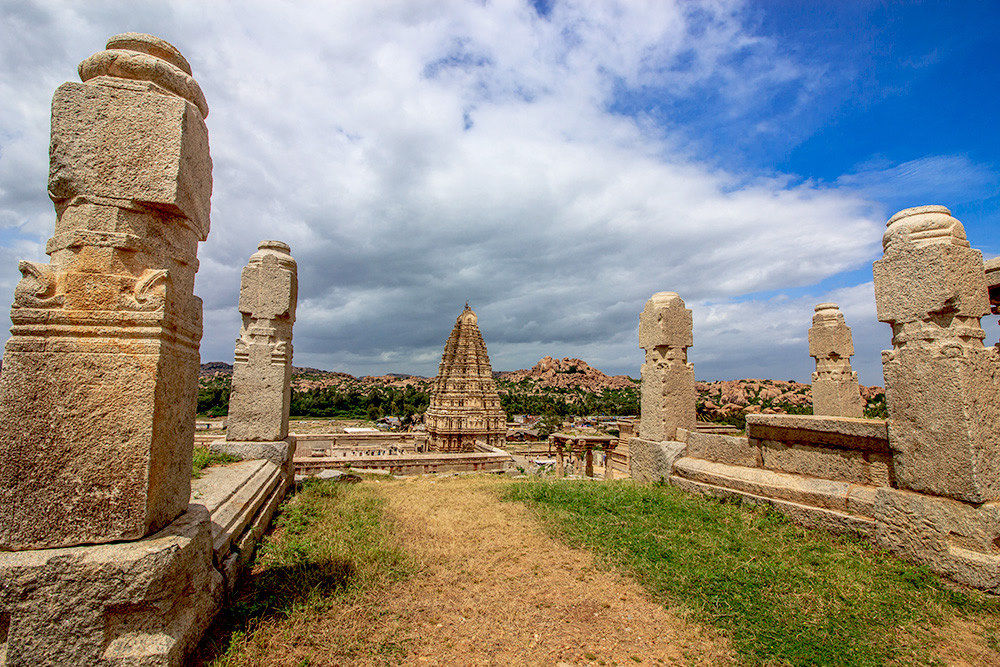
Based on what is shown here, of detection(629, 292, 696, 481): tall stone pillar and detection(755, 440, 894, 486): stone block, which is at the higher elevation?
detection(629, 292, 696, 481): tall stone pillar

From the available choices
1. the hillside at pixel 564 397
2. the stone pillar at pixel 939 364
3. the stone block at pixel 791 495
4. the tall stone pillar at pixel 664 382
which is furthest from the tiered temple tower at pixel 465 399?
the stone pillar at pixel 939 364

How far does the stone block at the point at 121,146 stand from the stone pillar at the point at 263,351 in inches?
169

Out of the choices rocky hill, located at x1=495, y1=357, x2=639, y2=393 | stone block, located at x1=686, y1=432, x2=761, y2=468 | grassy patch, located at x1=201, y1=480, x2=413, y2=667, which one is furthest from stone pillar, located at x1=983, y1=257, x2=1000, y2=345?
rocky hill, located at x1=495, y1=357, x2=639, y2=393

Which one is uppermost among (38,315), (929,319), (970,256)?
(970,256)

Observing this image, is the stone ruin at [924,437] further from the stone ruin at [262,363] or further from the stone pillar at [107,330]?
the stone ruin at [262,363]

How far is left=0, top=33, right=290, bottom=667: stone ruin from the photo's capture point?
2.13 metres

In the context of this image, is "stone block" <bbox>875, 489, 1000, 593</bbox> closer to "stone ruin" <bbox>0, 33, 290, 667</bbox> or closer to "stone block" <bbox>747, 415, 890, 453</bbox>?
"stone block" <bbox>747, 415, 890, 453</bbox>

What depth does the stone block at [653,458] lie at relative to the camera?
22.6 ft

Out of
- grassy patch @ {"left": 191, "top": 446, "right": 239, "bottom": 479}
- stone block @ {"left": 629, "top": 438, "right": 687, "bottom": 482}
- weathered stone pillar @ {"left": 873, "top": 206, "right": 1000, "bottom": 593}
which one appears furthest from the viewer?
stone block @ {"left": 629, "top": 438, "right": 687, "bottom": 482}

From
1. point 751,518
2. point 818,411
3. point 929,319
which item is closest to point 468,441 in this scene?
point 818,411

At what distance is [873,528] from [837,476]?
70 centimetres

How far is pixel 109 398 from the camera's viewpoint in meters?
2.33

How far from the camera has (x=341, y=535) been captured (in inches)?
180

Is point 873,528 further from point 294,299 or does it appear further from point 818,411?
point 294,299
